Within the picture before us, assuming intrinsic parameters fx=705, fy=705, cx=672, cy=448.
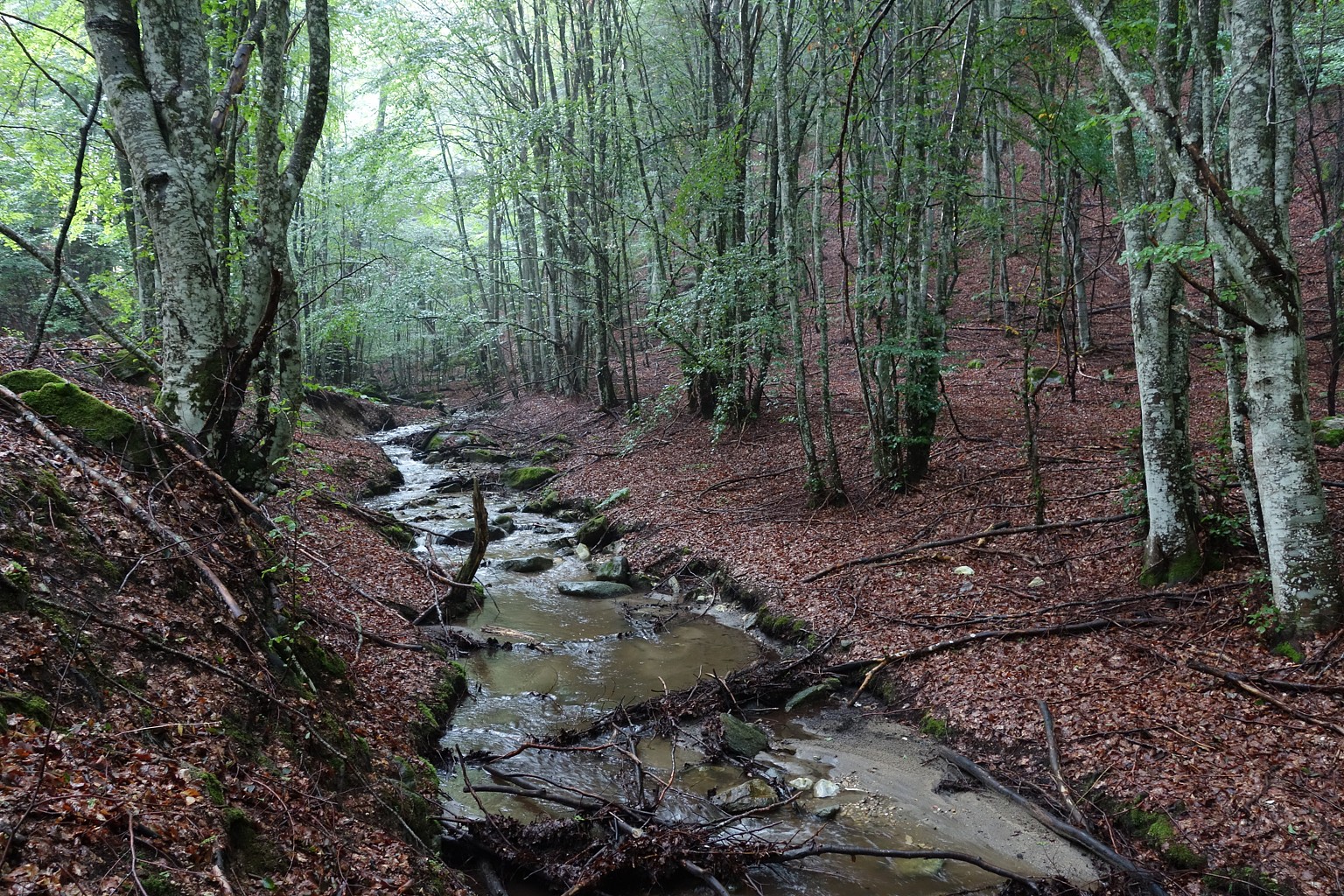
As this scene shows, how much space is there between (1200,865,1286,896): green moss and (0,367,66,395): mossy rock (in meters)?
8.49

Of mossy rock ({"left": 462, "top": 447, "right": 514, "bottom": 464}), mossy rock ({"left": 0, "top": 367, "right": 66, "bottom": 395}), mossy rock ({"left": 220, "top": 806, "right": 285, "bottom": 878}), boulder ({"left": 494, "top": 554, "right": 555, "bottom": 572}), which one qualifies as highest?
mossy rock ({"left": 0, "top": 367, "right": 66, "bottom": 395})

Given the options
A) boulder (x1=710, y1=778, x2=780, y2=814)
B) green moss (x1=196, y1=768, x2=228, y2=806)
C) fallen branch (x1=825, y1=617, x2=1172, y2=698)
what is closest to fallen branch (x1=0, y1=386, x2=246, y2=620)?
green moss (x1=196, y1=768, x2=228, y2=806)

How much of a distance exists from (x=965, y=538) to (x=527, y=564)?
6.82m

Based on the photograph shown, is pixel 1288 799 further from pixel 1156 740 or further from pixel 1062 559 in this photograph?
pixel 1062 559

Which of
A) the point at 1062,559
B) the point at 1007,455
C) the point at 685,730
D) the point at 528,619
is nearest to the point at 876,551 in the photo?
the point at 1062,559

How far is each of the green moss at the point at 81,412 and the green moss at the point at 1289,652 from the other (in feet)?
29.4

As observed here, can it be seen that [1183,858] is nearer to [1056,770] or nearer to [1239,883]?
[1239,883]

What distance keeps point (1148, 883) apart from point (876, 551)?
547cm

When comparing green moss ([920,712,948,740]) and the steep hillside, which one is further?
green moss ([920,712,948,740])

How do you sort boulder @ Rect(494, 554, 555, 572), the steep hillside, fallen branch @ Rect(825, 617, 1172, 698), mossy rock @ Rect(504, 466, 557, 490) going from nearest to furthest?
1. the steep hillside
2. fallen branch @ Rect(825, 617, 1172, 698)
3. boulder @ Rect(494, 554, 555, 572)
4. mossy rock @ Rect(504, 466, 557, 490)

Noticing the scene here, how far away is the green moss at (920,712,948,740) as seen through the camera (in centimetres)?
634

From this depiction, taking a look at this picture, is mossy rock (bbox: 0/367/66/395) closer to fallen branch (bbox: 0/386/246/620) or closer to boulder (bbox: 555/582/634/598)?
fallen branch (bbox: 0/386/246/620)

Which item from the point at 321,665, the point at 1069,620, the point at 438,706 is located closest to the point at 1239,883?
the point at 1069,620

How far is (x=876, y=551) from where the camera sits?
9711 mm
